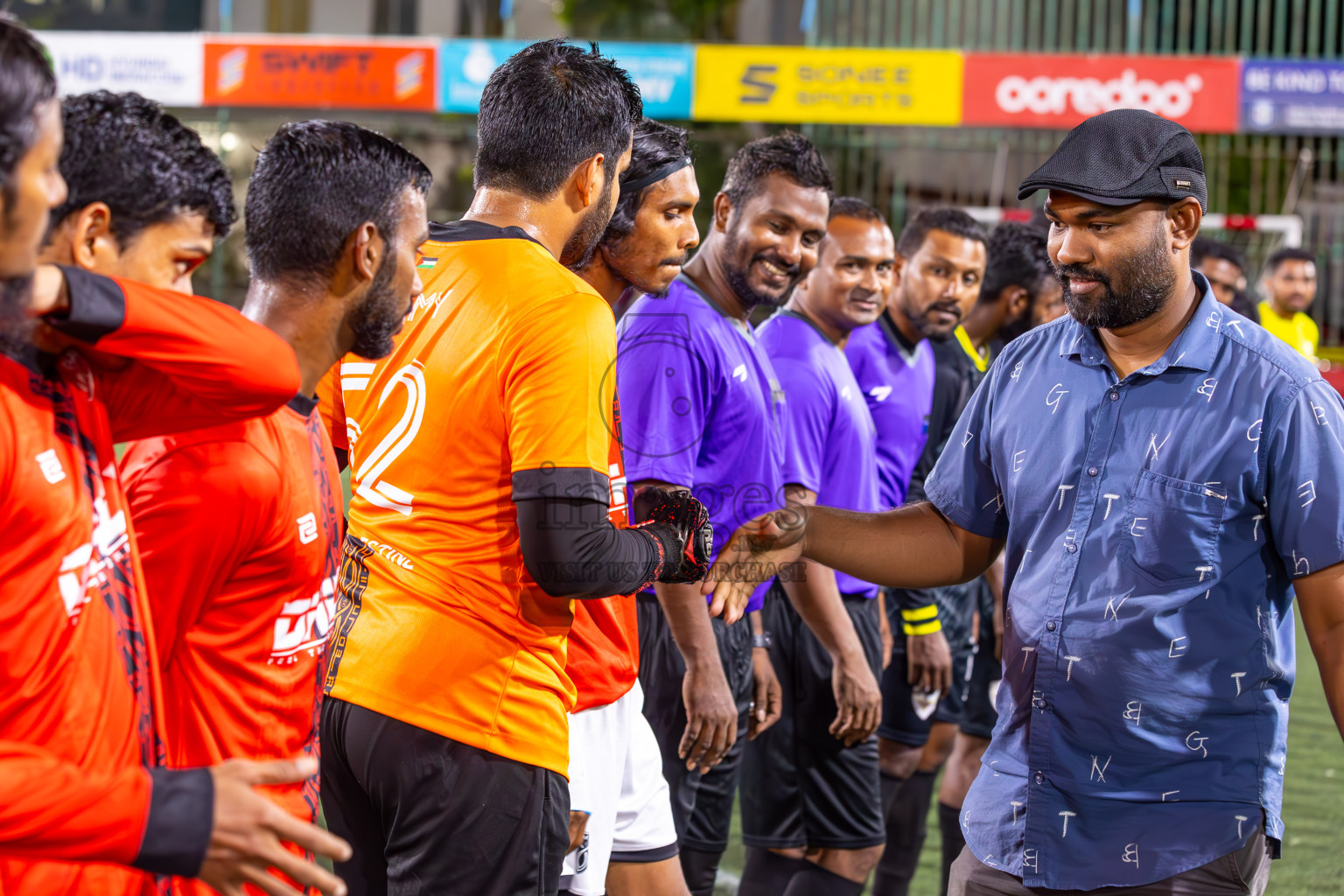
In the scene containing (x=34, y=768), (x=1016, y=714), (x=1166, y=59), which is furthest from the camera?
(x=1166, y=59)

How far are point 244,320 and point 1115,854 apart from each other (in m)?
1.78

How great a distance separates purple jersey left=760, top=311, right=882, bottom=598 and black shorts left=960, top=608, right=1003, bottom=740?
3.80 ft

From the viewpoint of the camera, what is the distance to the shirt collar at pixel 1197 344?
2.38 meters

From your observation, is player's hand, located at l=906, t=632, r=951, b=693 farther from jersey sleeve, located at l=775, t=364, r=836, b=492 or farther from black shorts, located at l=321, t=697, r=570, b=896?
black shorts, located at l=321, t=697, r=570, b=896

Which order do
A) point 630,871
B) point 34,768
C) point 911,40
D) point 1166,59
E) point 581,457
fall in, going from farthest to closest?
1. point 911,40
2. point 1166,59
3. point 630,871
4. point 581,457
5. point 34,768

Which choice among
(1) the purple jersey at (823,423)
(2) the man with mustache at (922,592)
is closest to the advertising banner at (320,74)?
(2) the man with mustache at (922,592)

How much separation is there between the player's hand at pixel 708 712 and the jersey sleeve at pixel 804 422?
0.78 metres

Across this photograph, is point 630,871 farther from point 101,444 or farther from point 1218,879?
point 101,444

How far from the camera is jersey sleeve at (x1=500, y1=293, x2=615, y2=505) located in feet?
7.02

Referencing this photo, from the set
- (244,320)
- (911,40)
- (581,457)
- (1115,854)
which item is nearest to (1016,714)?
(1115,854)

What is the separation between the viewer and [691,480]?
3.19 metres

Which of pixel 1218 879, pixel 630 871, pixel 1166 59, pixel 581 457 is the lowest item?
pixel 630 871

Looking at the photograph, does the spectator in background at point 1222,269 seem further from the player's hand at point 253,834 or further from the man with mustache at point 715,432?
the player's hand at point 253,834

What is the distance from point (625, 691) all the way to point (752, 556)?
478 millimetres
